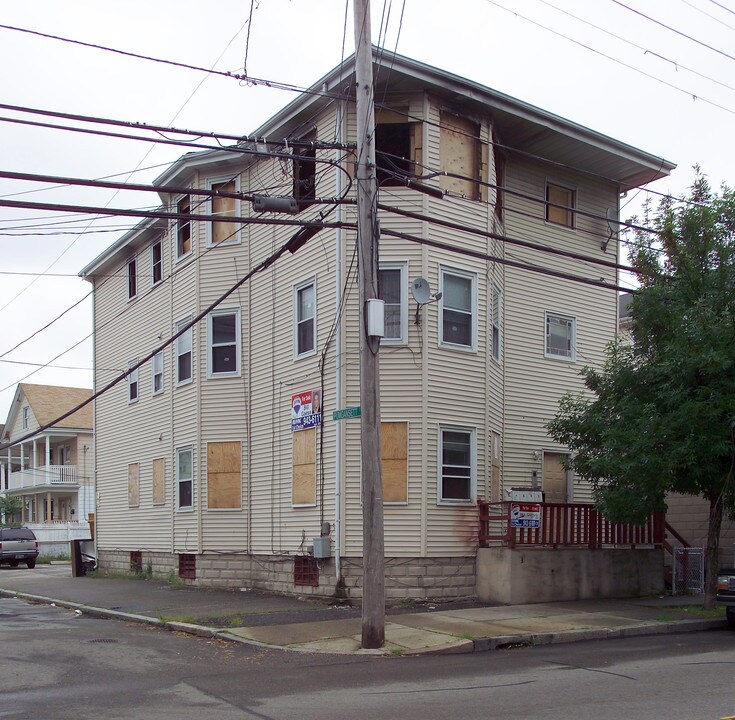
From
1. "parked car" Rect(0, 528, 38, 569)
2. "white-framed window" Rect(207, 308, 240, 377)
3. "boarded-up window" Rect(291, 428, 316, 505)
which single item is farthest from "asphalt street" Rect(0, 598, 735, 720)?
"parked car" Rect(0, 528, 38, 569)

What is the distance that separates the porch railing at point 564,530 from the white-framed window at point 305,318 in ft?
15.8

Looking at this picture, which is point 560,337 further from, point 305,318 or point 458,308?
point 305,318

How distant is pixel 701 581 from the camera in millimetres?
20047

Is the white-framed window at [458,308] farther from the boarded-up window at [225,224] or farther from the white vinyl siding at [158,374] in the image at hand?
the white vinyl siding at [158,374]

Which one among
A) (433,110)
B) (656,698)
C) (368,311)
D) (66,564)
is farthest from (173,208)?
(66,564)

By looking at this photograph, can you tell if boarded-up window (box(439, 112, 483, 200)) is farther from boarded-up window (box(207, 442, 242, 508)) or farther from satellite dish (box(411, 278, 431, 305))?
boarded-up window (box(207, 442, 242, 508))

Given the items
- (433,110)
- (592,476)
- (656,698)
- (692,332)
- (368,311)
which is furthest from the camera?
(433,110)

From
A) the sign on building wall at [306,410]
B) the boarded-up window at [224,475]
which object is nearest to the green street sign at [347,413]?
the sign on building wall at [306,410]

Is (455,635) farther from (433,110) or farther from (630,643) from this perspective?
(433,110)

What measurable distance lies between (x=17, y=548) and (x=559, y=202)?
2564 cm

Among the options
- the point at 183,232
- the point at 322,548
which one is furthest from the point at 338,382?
the point at 183,232

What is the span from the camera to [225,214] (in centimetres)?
2184

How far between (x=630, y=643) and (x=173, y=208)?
1596 cm

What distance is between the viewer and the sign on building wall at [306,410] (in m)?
18.3
